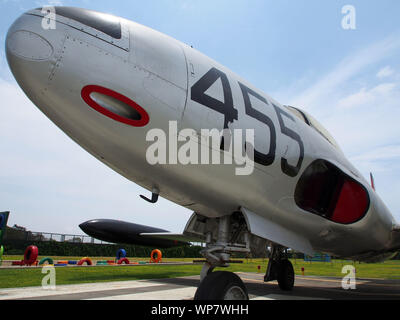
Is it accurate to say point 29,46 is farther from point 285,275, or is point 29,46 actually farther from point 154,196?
point 285,275

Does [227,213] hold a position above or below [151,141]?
below

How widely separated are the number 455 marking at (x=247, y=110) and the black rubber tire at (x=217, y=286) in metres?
1.68

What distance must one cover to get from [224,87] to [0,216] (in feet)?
25.1

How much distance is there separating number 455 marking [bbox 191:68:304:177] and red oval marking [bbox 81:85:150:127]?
72 cm

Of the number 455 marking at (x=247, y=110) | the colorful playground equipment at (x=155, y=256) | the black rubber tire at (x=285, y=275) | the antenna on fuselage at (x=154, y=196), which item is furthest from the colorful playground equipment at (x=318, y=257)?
the colorful playground equipment at (x=155, y=256)

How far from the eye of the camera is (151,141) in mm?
3686

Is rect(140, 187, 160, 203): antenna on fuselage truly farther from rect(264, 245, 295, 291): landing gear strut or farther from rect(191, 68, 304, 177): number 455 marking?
rect(264, 245, 295, 291): landing gear strut

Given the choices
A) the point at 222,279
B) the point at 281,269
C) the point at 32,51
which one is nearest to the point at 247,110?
the point at 222,279

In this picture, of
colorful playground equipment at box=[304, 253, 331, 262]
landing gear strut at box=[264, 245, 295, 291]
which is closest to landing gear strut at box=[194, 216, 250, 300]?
colorful playground equipment at box=[304, 253, 331, 262]

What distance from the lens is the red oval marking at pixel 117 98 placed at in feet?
10.8

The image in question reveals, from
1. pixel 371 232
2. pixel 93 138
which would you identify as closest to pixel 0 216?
pixel 93 138

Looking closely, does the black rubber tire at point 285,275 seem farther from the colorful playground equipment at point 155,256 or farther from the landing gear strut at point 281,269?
the colorful playground equipment at point 155,256
